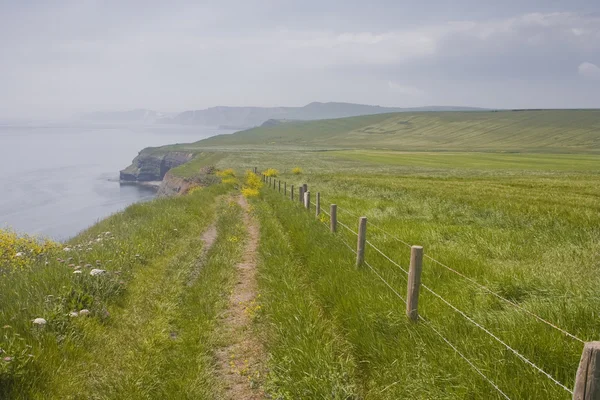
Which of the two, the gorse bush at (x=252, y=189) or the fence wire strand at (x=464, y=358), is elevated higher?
the fence wire strand at (x=464, y=358)

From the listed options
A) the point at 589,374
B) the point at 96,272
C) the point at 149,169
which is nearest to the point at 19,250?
the point at 96,272

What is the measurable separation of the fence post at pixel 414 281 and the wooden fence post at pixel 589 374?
9.64ft

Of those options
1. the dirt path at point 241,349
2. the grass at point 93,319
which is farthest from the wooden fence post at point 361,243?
the grass at point 93,319

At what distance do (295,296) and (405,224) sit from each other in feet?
25.8

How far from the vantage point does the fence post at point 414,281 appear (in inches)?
227

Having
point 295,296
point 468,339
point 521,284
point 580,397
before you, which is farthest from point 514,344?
point 295,296

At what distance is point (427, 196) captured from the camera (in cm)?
2597

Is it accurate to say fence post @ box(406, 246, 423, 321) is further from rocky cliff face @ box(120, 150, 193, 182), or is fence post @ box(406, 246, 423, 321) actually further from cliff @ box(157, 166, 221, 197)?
rocky cliff face @ box(120, 150, 193, 182)

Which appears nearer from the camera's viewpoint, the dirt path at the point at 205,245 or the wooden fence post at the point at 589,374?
the wooden fence post at the point at 589,374

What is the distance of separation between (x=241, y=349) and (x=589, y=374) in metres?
5.10

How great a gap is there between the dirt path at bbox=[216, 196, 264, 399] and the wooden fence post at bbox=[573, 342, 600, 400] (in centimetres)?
382

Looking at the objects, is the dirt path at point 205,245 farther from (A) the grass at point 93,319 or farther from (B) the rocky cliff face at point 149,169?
(B) the rocky cliff face at point 149,169

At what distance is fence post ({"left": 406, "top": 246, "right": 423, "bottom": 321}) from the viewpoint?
5.77 meters

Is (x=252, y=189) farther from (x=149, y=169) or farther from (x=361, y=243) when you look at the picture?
(x=149, y=169)
